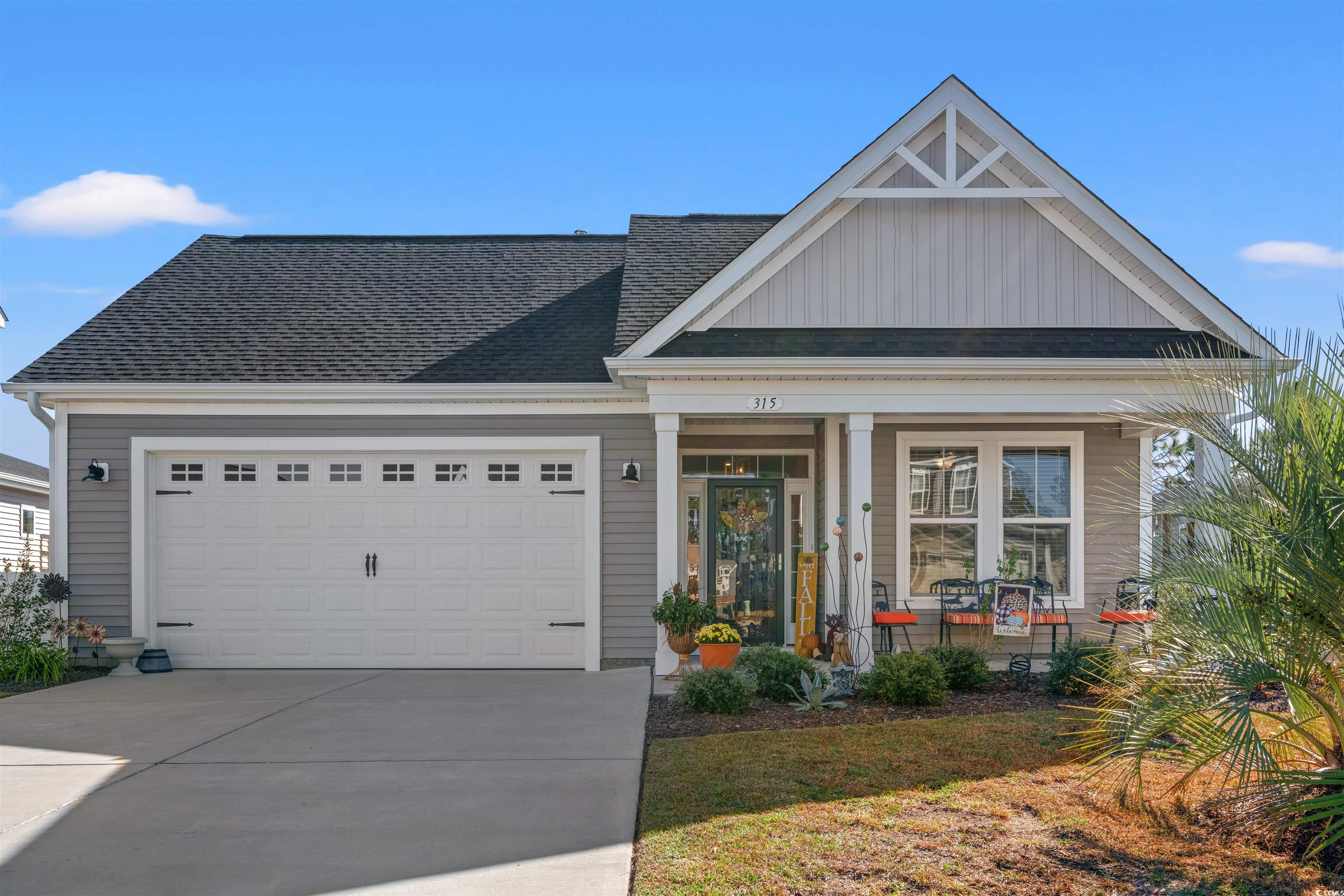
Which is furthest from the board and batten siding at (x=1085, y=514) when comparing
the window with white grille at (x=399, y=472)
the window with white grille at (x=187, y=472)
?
the window with white grille at (x=187, y=472)

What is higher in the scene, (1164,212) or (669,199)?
(669,199)

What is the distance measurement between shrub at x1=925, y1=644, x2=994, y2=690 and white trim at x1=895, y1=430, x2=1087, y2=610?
1888 millimetres

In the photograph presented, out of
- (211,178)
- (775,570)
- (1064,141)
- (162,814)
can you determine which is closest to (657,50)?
(1064,141)

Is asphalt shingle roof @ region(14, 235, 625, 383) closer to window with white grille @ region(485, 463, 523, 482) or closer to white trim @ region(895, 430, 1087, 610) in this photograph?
window with white grille @ region(485, 463, 523, 482)

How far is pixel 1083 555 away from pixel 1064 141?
15.6 feet

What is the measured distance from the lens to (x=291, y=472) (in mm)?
10312

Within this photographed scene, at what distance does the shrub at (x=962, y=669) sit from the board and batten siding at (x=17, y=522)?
1688 cm

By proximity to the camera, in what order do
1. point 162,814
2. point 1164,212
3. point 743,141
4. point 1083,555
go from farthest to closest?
point 743,141, point 1164,212, point 1083,555, point 162,814

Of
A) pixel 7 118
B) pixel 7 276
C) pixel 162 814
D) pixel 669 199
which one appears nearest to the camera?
pixel 162 814

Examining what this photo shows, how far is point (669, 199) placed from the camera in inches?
826

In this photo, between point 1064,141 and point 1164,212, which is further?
point 1164,212

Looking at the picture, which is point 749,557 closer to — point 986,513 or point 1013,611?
point 986,513

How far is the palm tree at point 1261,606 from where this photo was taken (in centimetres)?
394

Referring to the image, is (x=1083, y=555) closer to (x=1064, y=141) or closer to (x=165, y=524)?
(x=1064, y=141)
